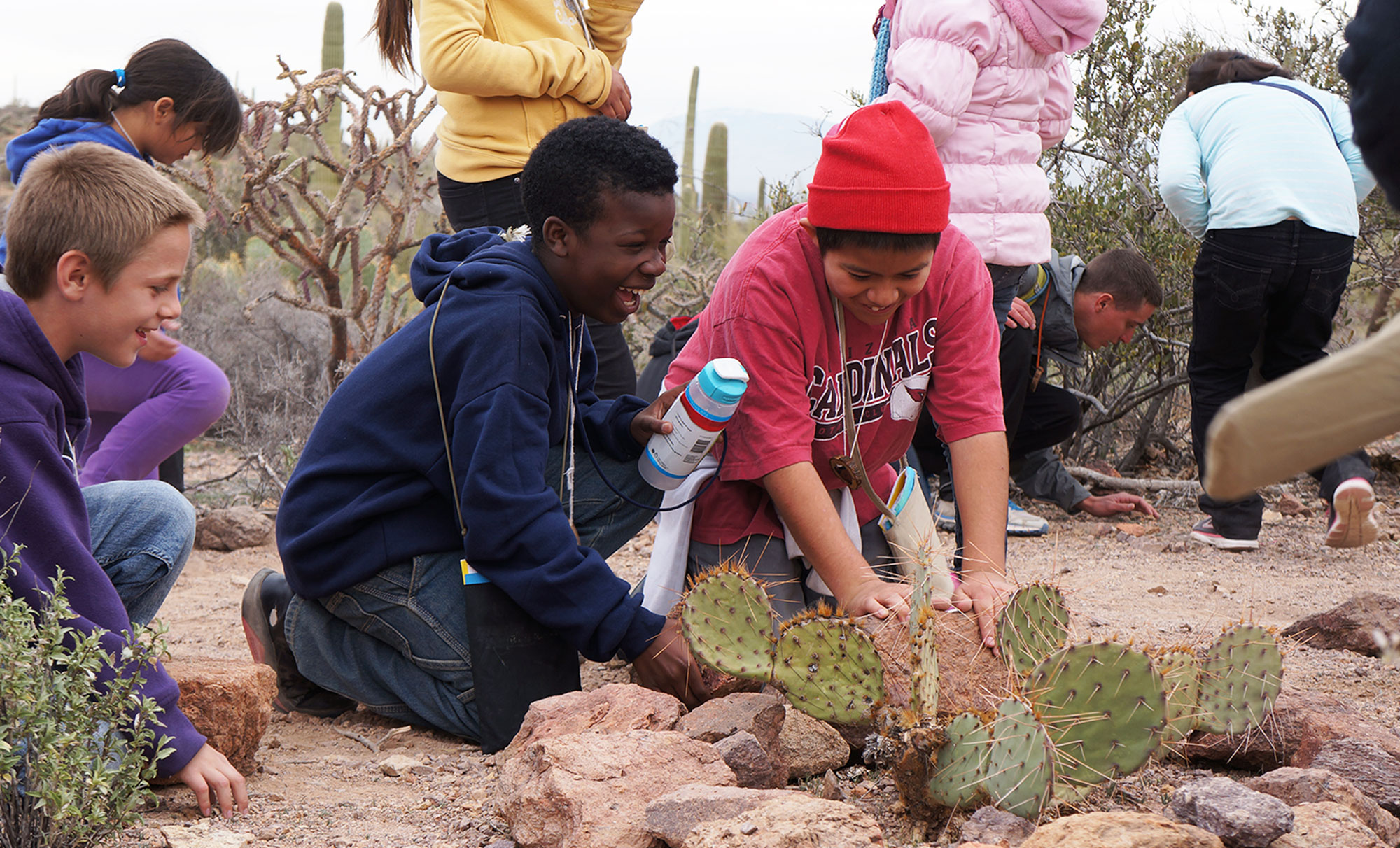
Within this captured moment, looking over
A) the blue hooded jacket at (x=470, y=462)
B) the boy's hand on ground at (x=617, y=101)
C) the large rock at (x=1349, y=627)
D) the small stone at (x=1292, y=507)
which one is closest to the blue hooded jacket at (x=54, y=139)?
the blue hooded jacket at (x=470, y=462)

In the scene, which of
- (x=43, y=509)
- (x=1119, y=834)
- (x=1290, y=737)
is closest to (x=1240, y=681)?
(x=1290, y=737)

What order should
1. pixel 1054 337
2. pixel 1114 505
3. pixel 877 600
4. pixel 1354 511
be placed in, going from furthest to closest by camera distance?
pixel 1114 505, pixel 1054 337, pixel 1354 511, pixel 877 600

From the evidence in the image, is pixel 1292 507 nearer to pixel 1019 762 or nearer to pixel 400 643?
pixel 1019 762

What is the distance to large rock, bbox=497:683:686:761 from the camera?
209 centimetres

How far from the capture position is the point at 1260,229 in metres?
4.25

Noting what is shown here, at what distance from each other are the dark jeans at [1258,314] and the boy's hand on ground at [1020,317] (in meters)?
0.71

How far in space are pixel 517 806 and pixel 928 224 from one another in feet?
4.69

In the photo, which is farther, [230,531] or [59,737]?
[230,531]

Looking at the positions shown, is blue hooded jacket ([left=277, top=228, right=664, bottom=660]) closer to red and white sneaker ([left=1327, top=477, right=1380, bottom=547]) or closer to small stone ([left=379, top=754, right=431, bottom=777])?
small stone ([left=379, top=754, right=431, bottom=777])

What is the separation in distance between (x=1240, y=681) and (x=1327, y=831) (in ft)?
1.43

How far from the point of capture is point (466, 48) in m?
3.12

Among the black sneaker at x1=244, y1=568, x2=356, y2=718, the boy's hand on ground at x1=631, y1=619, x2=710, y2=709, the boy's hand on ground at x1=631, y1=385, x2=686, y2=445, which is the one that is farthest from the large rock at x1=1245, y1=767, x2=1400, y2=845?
the black sneaker at x1=244, y1=568, x2=356, y2=718

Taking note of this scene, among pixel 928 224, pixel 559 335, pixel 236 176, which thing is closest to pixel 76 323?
pixel 559 335

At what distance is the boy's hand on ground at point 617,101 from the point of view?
3.53 meters
